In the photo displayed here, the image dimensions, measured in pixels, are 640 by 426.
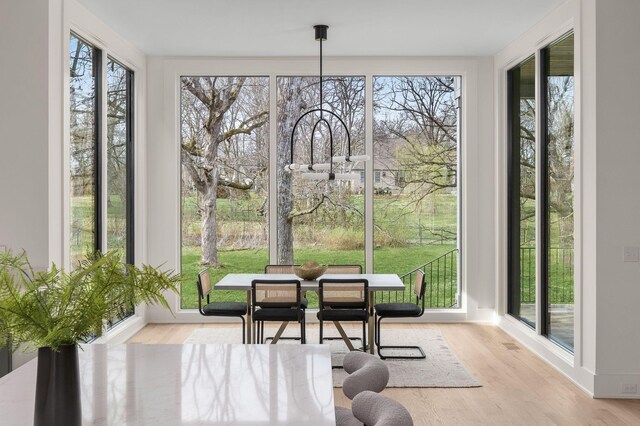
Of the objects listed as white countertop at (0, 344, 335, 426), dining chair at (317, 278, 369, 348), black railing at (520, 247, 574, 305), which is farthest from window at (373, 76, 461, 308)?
white countertop at (0, 344, 335, 426)

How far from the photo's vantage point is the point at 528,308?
6.39 meters

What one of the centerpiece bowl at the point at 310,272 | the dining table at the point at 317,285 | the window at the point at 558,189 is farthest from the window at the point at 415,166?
the centerpiece bowl at the point at 310,272

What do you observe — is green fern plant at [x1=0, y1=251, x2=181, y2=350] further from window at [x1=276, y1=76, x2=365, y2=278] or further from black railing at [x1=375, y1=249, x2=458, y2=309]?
black railing at [x1=375, y1=249, x2=458, y2=309]

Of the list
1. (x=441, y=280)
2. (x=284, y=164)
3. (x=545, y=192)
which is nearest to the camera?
(x=545, y=192)

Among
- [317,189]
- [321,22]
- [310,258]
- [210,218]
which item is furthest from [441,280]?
[321,22]

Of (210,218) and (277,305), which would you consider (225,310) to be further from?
(210,218)

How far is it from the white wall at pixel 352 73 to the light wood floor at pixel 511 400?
1635 mm

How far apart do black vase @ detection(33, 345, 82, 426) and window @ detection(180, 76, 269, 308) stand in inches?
238

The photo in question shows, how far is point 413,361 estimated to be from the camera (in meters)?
5.67

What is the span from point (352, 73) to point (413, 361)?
A: 347 centimetres

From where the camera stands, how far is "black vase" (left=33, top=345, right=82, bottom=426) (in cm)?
142

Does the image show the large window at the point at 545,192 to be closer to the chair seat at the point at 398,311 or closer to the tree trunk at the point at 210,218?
the chair seat at the point at 398,311
